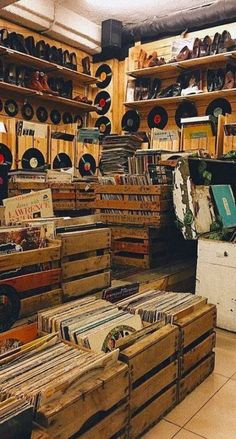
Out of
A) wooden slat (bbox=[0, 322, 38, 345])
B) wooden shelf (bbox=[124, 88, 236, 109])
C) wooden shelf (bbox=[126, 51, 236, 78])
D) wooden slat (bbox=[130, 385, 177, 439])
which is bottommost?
wooden slat (bbox=[130, 385, 177, 439])

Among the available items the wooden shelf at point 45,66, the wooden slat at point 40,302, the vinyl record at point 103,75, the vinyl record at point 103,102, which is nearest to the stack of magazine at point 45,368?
the wooden slat at point 40,302

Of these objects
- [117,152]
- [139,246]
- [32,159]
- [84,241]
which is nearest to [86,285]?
[84,241]

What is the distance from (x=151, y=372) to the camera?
1.67 metres

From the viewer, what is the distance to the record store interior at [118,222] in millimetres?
1452

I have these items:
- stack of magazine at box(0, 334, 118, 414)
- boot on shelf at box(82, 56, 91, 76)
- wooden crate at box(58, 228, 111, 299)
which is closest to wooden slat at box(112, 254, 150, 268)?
wooden crate at box(58, 228, 111, 299)

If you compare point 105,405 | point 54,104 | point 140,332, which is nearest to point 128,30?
point 54,104

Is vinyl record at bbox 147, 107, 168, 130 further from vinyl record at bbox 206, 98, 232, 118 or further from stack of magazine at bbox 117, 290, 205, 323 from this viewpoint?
stack of magazine at bbox 117, 290, 205, 323

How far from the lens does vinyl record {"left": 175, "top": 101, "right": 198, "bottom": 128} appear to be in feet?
17.5

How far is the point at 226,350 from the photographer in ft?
8.05

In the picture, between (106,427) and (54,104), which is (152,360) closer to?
(106,427)

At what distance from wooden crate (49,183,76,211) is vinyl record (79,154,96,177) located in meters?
1.21

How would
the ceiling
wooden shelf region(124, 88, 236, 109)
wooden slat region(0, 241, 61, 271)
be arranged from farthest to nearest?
1. the ceiling
2. wooden shelf region(124, 88, 236, 109)
3. wooden slat region(0, 241, 61, 271)

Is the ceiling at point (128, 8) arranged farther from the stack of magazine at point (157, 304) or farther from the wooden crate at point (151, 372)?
the wooden crate at point (151, 372)

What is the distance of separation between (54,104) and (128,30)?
1.57 metres
